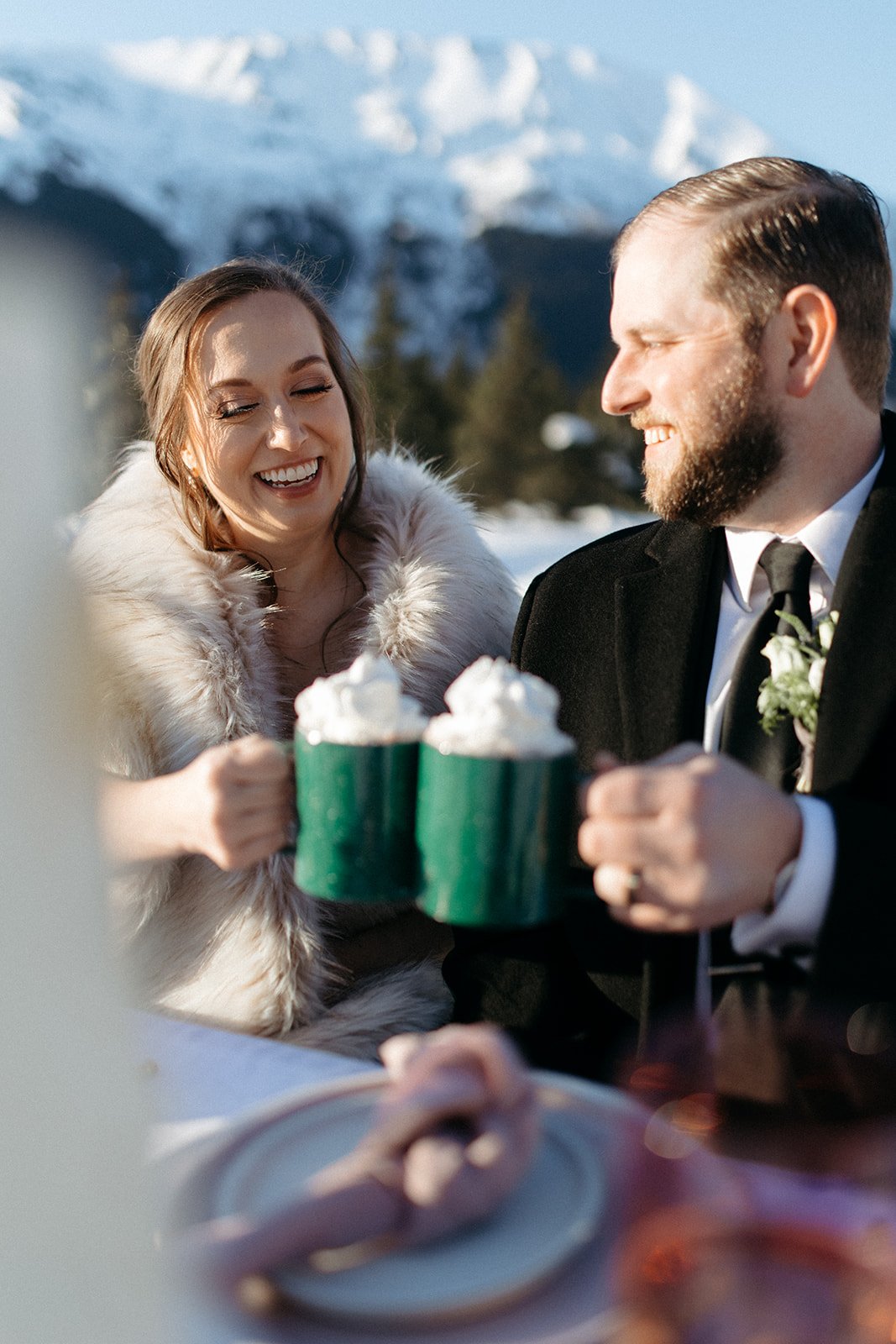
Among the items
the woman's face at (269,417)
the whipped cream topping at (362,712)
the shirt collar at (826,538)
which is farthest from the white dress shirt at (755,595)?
the woman's face at (269,417)

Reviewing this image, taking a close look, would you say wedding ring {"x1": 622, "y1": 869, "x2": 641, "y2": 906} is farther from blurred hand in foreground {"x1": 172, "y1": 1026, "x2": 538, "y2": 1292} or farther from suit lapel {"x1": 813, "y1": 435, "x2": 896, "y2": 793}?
suit lapel {"x1": 813, "y1": 435, "x2": 896, "y2": 793}

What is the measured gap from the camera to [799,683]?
1.61 meters

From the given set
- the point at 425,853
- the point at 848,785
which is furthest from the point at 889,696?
the point at 425,853

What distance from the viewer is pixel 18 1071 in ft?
1.90

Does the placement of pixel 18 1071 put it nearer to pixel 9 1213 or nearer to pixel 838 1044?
pixel 9 1213

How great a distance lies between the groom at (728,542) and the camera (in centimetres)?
164

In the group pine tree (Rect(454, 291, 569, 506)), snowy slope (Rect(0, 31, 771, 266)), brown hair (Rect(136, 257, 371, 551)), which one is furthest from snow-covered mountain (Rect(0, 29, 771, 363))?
brown hair (Rect(136, 257, 371, 551))

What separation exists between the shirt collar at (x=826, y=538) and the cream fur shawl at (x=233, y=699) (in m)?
0.62

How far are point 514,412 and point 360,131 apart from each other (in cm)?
12897

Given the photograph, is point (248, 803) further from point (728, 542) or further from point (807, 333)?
point (807, 333)

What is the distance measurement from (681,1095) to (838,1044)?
333 mm

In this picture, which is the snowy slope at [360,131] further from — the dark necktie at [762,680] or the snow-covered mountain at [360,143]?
the dark necktie at [762,680]

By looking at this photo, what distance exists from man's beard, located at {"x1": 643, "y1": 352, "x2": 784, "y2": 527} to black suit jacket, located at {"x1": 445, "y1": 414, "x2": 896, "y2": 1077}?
160mm

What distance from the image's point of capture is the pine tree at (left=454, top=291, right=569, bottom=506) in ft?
95.2
